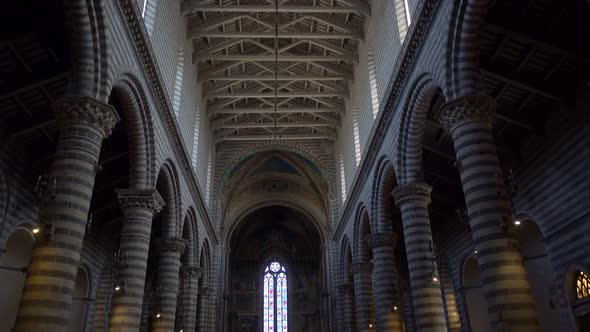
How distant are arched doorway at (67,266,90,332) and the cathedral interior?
0.34ft

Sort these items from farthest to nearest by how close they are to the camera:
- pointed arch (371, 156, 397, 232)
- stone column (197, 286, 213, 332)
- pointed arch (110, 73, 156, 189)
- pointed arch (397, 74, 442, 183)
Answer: stone column (197, 286, 213, 332), pointed arch (371, 156, 397, 232), pointed arch (397, 74, 442, 183), pointed arch (110, 73, 156, 189)

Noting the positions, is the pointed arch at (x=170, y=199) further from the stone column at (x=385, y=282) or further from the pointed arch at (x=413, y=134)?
Answer: the pointed arch at (x=413, y=134)

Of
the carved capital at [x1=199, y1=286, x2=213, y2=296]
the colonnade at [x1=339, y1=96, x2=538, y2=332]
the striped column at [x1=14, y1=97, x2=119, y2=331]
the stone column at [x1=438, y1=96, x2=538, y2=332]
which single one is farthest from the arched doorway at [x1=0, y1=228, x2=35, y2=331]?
the stone column at [x1=438, y1=96, x2=538, y2=332]

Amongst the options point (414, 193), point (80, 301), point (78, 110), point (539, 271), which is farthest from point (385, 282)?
point (80, 301)

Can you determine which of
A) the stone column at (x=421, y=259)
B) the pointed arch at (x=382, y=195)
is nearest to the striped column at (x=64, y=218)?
the stone column at (x=421, y=259)

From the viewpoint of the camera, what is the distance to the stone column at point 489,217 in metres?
10.0

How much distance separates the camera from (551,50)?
14547 mm

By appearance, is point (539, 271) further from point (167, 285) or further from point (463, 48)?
point (167, 285)

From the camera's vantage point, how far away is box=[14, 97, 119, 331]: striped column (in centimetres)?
972

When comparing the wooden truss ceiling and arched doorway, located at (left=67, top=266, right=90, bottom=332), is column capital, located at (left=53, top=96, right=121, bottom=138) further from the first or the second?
arched doorway, located at (left=67, top=266, right=90, bottom=332)

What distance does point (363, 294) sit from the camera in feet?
82.1

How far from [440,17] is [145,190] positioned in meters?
10.0

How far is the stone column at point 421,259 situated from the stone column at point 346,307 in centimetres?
1462

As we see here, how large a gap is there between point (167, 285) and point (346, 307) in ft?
46.4
